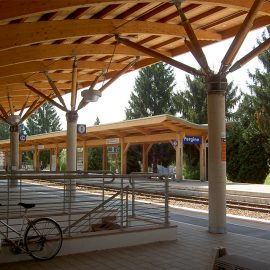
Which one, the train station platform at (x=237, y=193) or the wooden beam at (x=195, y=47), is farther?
the train station platform at (x=237, y=193)

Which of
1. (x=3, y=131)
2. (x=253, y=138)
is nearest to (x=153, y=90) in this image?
(x=253, y=138)

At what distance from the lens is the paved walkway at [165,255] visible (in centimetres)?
655

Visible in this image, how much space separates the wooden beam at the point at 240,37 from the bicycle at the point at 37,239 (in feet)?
15.6

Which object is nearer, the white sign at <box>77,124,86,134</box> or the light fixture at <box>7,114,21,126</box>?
the white sign at <box>77,124,86,134</box>

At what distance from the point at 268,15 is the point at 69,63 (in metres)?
6.67

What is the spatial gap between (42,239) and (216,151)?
165 inches

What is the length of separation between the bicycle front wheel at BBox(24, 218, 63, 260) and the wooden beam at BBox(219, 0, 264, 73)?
15.5 feet

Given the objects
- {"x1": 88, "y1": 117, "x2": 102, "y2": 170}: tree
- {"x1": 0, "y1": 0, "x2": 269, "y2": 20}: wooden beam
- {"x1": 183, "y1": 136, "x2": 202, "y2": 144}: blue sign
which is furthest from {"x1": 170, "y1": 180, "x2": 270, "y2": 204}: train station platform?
{"x1": 88, "y1": 117, "x2": 102, "y2": 170}: tree

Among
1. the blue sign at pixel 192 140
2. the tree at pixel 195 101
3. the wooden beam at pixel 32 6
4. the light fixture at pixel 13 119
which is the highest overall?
the tree at pixel 195 101

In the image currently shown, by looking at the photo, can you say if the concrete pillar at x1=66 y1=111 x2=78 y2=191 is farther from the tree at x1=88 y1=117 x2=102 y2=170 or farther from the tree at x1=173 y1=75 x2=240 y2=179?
the tree at x1=173 y1=75 x2=240 y2=179

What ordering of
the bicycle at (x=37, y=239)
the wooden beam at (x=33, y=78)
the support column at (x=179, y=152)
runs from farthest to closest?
the support column at (x=179, y=152) → the wooden beam at (x=33, y=78) → the bicycle at (x=37, y=239)

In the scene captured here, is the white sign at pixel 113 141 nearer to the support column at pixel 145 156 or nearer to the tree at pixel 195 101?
the support column at pixel 145 156

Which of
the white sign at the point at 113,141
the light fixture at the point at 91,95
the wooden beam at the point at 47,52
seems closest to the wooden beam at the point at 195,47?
the wooden beam at the point at 47,52

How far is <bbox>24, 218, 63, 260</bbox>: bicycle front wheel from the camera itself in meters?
6.75
